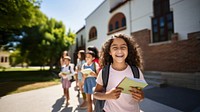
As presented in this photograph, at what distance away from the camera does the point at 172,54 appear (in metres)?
8.86

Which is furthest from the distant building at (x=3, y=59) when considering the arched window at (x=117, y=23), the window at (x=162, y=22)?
the window at (x=162, y=22)

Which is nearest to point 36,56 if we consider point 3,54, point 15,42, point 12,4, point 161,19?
point 15,42

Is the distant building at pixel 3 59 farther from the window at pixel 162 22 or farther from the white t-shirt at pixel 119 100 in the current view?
the white t-shirt at pixel 119 100

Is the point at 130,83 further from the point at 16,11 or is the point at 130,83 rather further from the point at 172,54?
the point at 16,11

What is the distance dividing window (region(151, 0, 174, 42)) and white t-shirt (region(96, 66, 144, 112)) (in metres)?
9.25

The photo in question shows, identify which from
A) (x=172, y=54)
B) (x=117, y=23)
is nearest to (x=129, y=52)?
(x=172, y=54)

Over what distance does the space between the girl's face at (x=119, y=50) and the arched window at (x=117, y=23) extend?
40.0 ft

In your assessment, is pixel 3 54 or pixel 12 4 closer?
pixel 12 4

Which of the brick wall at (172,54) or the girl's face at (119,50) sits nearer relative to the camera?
the girl's face at (119,50)

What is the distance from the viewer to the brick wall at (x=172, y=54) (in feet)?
25.6

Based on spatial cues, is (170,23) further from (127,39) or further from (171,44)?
(127,39)

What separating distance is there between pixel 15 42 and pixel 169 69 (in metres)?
22.8

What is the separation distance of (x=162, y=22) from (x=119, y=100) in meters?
9.80

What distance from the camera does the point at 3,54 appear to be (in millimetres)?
42688
